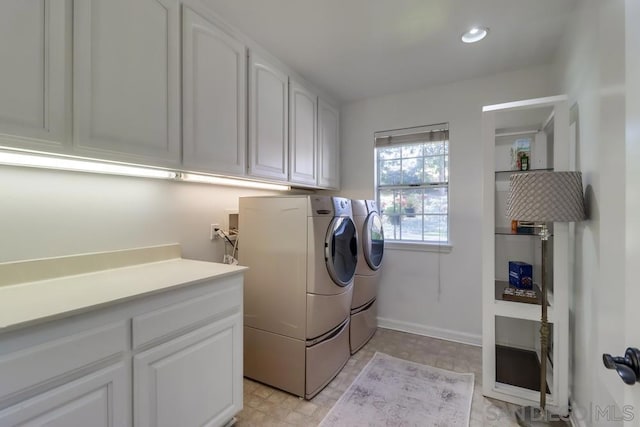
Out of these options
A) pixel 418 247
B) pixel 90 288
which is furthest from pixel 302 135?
pixel 90 288

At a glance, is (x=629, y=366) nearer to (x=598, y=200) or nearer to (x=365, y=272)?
(x=598, y=200)

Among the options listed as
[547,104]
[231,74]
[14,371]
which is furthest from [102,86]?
[547,104]

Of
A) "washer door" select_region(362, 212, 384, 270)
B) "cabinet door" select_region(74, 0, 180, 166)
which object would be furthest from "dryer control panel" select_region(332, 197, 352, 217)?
"cabinet door" select_region(74, 0, 180, 166)

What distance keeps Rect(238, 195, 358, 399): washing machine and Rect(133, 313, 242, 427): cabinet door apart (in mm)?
402

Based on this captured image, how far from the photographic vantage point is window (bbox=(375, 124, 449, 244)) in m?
2.87

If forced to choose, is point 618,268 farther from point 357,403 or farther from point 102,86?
point 102,86

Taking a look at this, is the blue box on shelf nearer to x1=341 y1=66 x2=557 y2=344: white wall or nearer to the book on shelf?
the book on shelf

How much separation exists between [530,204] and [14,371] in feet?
7.12

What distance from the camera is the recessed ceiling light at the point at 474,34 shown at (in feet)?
6.38

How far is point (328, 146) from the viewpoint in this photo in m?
3.05

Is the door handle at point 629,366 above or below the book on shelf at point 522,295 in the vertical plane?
above

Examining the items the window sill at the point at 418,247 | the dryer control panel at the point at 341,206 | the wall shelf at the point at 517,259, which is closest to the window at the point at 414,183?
the window sill at the point at 418,247

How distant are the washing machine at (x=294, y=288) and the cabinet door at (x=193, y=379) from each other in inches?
15.8

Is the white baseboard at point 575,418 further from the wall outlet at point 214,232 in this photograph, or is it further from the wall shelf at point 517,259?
the wall outlet at point 214,232
